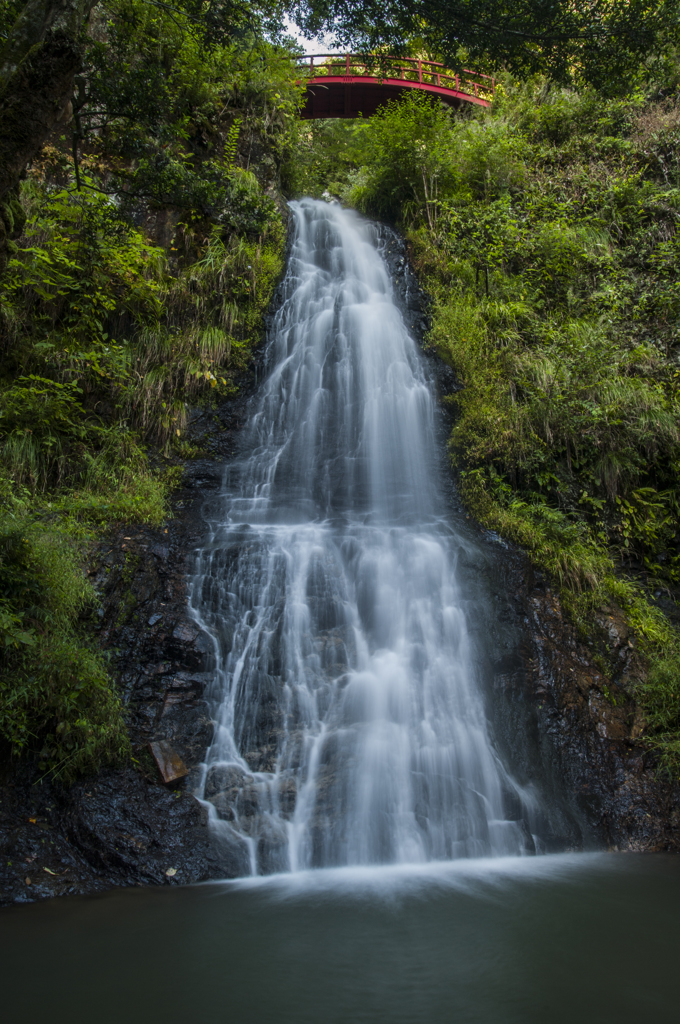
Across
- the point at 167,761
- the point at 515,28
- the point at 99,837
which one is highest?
the point at 515,28

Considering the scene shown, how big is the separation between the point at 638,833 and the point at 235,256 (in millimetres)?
9751

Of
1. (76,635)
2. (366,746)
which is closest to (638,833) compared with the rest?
(366,746)

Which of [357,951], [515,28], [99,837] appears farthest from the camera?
[515,28]

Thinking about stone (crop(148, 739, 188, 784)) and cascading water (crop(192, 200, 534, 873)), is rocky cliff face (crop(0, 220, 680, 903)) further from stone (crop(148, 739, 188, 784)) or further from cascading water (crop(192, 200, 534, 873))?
cascading water (crop(192, 200, 534, 873))

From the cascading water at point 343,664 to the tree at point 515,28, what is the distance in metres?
4.72

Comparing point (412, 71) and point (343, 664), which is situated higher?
point (412, 71)

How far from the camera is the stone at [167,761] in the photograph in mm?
4746

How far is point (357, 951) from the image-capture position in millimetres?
3238

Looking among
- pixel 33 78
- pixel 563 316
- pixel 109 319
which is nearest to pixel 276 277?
pixel 109 319

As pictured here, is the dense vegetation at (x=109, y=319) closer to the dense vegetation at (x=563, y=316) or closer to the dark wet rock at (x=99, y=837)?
the dark wet rock at (x=99, y=837)

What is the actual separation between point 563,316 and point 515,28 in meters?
4.60

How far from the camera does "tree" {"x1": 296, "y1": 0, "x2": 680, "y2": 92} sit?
19.1 ft

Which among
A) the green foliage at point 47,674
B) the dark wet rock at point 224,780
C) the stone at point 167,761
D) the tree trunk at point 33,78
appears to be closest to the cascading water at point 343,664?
the dark wet rock at point 224,780

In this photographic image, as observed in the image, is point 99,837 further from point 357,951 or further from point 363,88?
point 363,88
